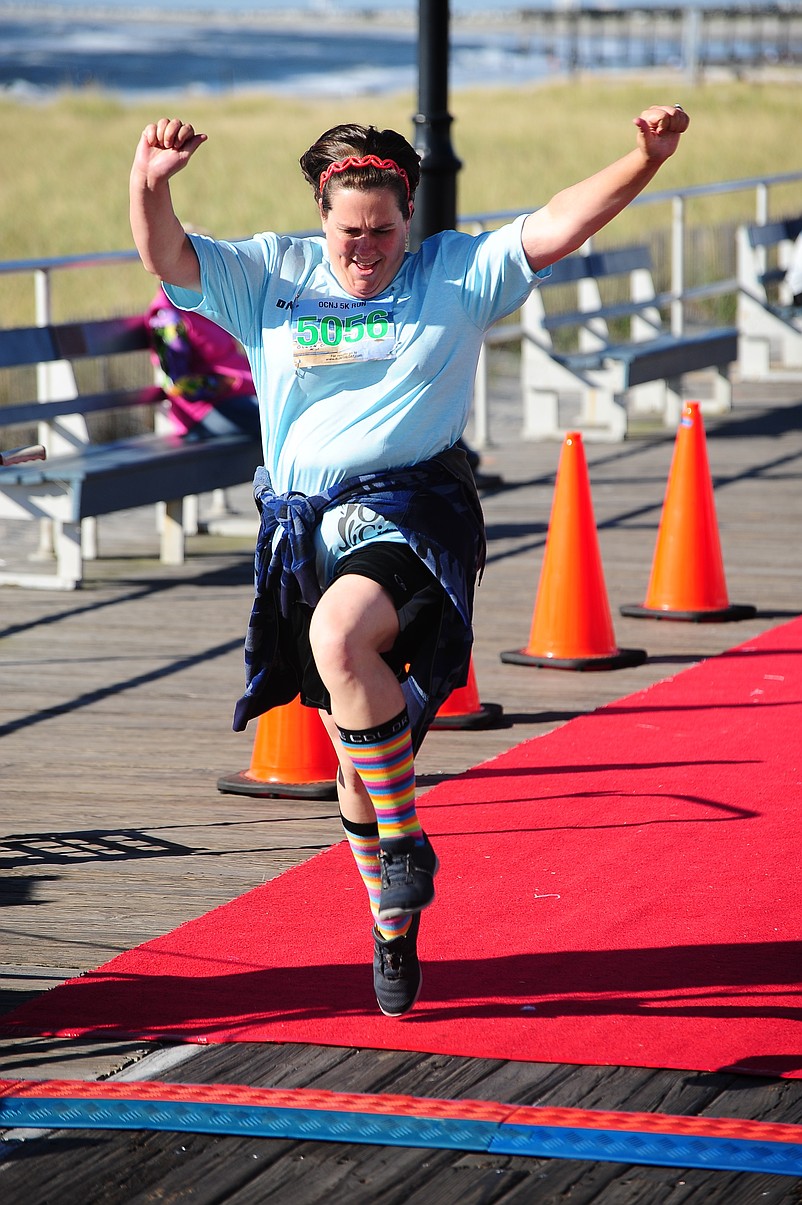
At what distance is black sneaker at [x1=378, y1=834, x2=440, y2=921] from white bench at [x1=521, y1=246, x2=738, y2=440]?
Answer: 27.7 feet

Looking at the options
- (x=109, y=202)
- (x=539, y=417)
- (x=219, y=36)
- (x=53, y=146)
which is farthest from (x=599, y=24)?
(x=539, y=417)

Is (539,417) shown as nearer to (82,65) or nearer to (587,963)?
(587,963)

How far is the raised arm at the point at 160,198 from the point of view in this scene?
3754 millimetres

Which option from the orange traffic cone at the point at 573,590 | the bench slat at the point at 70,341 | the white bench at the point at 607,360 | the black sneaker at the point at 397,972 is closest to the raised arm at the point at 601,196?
the black sneaker at the point at 397,972

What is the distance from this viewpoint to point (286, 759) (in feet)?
17.9

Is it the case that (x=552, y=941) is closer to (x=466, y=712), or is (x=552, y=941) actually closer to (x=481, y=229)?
(x=466, y=712)

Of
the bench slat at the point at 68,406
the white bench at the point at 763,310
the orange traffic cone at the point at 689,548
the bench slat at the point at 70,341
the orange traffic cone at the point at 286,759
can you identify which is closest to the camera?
the orange traffic cone at the point at 286,759

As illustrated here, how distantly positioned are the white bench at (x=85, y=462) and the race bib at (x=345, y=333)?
3.92 metres

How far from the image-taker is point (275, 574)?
12.8 feet

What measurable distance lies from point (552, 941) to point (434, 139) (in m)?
6.37

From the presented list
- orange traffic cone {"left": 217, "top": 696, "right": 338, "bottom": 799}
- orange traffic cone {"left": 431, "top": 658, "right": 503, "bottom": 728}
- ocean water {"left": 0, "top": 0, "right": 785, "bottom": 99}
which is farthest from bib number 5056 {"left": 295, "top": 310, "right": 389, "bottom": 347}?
ocean water {"left": 0, "top": 0, "right": 785, "bottom": 99}

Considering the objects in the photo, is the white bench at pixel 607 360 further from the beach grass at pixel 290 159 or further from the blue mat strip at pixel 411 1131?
the blue mat strip at pixel 411 1131

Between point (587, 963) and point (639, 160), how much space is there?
158 cm

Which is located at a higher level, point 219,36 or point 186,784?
point 219,36
